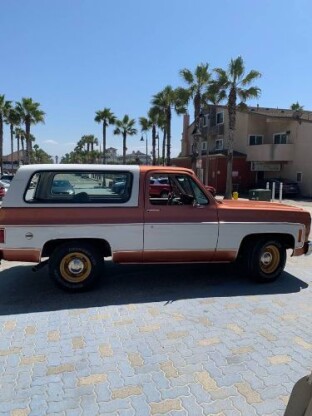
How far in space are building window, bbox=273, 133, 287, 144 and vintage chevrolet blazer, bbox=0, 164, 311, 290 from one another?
28.8 m

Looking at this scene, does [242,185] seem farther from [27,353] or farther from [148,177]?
[27,353]

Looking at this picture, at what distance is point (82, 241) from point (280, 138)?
31011 millimetres

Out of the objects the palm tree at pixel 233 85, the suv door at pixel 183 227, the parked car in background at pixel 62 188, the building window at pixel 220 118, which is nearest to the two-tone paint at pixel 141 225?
the suv door at pixel 183 227

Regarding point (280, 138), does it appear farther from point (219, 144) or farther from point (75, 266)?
point (75, 266)

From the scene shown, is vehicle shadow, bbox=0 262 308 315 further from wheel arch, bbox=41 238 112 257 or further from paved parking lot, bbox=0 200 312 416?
wheel arch, bbox=41 238 112 257

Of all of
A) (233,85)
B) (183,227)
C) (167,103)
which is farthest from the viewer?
(167,103)

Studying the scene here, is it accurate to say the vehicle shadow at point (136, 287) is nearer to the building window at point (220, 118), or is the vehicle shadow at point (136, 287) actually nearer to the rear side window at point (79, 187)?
the rear side window at point (79, 187)

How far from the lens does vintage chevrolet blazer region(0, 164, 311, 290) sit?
16.5 feet

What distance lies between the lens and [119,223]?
17.0 ft

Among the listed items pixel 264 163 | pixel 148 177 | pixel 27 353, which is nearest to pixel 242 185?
pixel 264 163

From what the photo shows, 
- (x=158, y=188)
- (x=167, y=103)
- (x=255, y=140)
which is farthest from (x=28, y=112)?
(x=158, y=188)

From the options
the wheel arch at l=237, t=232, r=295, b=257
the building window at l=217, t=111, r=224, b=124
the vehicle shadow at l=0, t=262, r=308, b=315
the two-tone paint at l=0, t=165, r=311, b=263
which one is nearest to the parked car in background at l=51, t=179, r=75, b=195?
the two-tone paint at l=0, t=165, r=311, b=263

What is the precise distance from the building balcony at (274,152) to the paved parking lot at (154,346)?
27.1 metres

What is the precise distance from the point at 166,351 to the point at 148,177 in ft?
8.33
